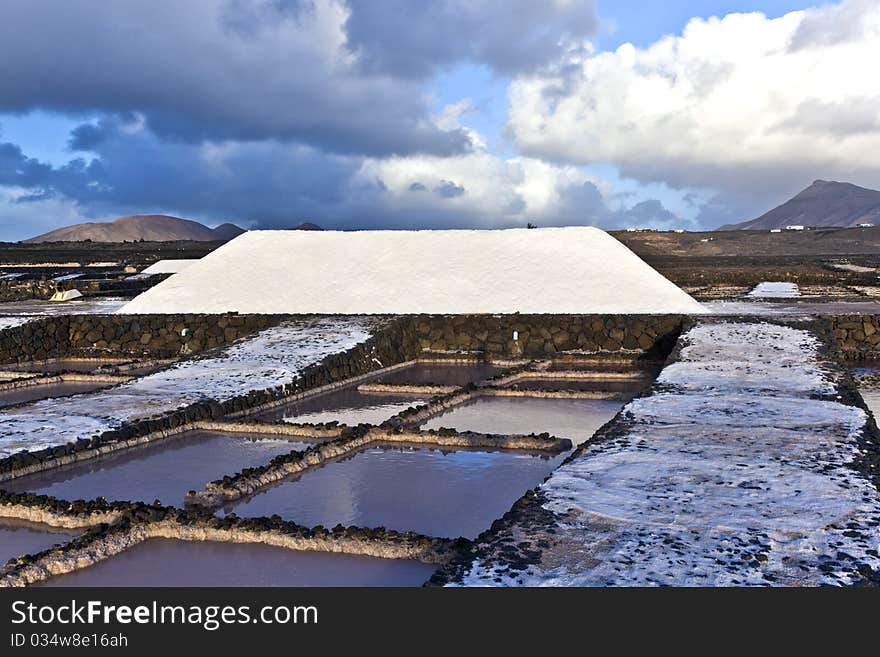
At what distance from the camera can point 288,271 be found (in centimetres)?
2005

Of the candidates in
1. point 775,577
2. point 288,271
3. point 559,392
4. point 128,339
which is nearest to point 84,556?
point 775,577

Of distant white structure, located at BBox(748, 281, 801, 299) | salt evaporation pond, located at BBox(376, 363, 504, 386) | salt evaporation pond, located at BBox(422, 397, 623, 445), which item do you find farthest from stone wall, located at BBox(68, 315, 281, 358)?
distant white structure, located at BBox(748, 281, 801, 299)

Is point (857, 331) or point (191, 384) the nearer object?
point (191, 384)

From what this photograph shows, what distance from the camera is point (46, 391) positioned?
41.1 feet

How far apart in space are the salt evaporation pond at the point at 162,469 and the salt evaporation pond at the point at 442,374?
13.4 ft

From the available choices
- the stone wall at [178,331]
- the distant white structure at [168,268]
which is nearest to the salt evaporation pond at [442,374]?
the stone wall at [178,331]

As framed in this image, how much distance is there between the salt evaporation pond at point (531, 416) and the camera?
374 inches

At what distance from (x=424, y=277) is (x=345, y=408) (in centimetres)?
848

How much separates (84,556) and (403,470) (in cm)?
295

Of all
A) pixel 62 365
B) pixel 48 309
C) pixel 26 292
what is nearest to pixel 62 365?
pixel 62 365

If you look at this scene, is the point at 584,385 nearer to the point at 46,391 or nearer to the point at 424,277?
the point at 424,277

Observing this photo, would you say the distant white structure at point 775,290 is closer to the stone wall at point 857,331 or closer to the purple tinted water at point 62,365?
the stone wall at point 857,331

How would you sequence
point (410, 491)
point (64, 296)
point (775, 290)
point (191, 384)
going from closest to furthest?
point (410, 491)
point (191, 384)
point (64, 296)
point (775, 290)

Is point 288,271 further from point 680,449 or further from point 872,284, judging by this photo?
point 872,284
